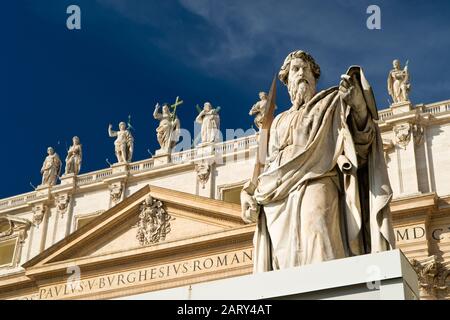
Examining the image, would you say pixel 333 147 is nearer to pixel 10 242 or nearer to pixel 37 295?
pixel 37 295

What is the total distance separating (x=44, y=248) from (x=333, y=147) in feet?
88.8

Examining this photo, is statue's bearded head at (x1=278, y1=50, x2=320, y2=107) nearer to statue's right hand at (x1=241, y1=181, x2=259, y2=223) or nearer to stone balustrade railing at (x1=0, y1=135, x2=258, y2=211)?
statue's right hand at (x1=241, y1=181, x2=259, y2=223)

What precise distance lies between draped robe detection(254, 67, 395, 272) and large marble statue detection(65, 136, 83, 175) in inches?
1070

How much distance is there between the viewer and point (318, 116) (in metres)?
6.53

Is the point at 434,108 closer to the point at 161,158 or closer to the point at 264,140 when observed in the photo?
the point at 161,158

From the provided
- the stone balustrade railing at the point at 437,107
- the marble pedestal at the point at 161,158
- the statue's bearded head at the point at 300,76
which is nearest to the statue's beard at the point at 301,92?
the statue's bearded head at the point at 300,76

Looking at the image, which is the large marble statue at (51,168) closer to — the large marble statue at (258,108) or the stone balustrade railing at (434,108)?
the large marble statue at (258,108)

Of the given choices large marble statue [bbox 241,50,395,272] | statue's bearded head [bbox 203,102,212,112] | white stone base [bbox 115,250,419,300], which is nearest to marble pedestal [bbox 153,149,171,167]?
statue's bearded head [bbox 203,102,212,112]

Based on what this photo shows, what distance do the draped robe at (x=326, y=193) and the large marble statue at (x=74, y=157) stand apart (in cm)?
2717

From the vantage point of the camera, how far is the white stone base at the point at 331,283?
4863mm

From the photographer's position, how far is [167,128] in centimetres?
3153

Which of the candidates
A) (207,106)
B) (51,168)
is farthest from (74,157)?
(207,106)

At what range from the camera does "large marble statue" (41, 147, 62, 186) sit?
1313 inches
